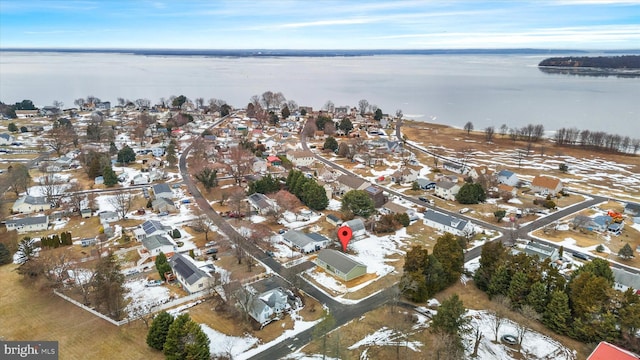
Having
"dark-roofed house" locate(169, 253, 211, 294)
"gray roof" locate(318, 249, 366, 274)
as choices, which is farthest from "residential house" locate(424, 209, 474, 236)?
"dark-roofed house" locate(169, 253, 211, 294)

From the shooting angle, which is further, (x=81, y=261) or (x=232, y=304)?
(x=81, y=261)

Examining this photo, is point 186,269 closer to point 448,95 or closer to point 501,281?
point 501,281

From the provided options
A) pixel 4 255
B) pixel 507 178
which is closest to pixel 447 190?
pixel 507 178

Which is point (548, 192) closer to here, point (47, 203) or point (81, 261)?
point (81, 261)

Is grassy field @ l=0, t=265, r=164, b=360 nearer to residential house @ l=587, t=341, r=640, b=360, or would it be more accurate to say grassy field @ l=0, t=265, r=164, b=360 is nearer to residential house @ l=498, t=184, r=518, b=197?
residential house @ l=587, t=341, r=640, b=360

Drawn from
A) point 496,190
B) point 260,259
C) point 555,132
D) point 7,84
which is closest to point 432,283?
point 260,259

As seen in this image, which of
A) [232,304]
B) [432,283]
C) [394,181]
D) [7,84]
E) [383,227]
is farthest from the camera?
[7,84]
